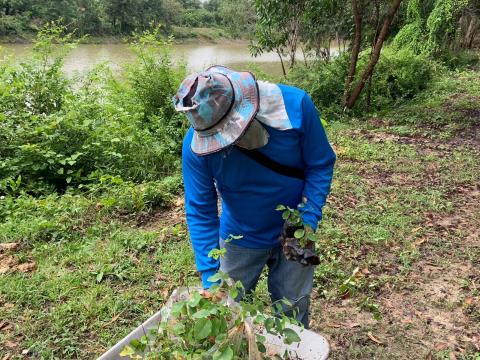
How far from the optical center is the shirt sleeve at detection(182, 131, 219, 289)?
5.55ft

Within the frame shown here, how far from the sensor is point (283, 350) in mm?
1419

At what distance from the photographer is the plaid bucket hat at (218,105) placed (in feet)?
4.64

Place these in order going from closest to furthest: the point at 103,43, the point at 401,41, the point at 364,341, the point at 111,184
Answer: the point at 364,341, the point at 111,184, the point at 401,41, the point at 103,43

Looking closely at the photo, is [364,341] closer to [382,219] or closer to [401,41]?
[382,219]

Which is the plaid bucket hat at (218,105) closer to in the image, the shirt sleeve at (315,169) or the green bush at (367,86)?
the shirt sleeve at (315,169)

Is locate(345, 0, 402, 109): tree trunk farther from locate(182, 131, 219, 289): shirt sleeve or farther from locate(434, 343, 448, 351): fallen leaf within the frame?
locate(182, 131, 219, 289): shirt sleeve

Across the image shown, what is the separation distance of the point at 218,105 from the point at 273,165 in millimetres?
371

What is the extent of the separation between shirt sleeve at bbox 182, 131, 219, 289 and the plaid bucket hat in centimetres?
18

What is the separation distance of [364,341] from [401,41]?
13.7 meters

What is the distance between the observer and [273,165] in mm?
1690

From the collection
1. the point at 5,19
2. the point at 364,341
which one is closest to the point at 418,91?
the point at 364,341

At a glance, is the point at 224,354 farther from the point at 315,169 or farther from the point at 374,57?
the point at 374,57

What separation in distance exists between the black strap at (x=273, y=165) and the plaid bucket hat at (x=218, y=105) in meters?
0.15

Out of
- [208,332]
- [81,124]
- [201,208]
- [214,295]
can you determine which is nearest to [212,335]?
[208,332]
